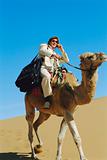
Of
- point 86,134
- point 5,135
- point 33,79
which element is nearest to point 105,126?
point 86,134

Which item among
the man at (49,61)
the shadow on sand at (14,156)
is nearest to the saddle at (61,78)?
the man at (49,61)

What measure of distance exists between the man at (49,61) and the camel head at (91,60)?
103 centimetres

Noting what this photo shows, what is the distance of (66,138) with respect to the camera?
47.9 feet

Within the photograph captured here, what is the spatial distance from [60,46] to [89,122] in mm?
7101

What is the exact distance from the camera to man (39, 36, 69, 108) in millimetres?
10484

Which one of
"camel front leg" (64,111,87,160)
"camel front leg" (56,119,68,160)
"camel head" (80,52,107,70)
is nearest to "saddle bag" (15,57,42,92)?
"camel front leg" (56,119,68,160)

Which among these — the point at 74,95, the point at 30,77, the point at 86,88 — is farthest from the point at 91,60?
the point at 30,77

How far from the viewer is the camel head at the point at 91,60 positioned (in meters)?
9.27

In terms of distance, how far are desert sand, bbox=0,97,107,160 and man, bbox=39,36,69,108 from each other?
205cm

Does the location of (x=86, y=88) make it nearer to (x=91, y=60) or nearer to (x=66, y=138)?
(x=91, y=60)

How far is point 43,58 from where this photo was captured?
1083cm

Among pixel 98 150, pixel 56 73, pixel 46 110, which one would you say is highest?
pixel 56 73

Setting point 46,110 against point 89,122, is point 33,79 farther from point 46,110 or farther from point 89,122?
point 89,122

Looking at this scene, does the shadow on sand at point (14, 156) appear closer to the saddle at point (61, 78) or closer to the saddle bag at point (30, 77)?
the saddle bag at point (30, 77)
